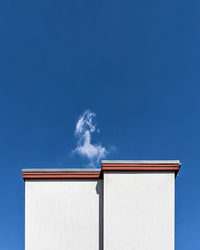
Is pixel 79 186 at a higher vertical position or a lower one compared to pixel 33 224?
higher

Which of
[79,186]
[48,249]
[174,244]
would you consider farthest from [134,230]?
[48,249]

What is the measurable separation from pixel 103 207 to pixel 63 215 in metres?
1.41

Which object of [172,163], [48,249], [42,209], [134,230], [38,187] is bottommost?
[48,249]

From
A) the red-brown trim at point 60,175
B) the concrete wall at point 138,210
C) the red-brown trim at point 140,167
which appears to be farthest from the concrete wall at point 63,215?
the red-brown trim at point 140,167

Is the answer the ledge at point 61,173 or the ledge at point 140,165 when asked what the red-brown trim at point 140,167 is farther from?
the ledge at point 61,173

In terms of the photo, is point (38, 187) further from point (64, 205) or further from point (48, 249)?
point (48, 249)

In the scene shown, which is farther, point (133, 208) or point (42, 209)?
point (42, 209)

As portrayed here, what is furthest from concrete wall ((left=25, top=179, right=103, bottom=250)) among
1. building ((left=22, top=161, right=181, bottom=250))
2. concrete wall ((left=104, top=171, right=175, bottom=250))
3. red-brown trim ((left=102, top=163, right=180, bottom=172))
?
red-brown trim ((left=102, top=163, right=180, bottom=172))

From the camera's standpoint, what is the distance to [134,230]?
8.56 m

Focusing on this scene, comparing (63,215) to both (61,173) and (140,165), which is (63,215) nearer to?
(61,173)

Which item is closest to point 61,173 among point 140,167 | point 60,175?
point 60,175

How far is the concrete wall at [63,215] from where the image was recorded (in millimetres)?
9031

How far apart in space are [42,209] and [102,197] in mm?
2078

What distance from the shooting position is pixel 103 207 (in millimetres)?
9016
